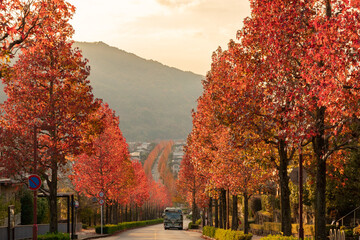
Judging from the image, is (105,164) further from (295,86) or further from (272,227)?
(295,86)

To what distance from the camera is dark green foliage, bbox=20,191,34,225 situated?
50.6 metres

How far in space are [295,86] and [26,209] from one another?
4141 cm

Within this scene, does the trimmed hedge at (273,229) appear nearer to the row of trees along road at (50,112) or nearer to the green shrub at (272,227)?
the green shrub at (272,227)

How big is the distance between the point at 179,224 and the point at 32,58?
4282 centimetres

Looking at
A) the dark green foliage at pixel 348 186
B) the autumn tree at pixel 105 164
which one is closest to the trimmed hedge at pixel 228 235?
the dark green foliage at pixel 348 186

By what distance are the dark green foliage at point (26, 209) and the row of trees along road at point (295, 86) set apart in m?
33.3

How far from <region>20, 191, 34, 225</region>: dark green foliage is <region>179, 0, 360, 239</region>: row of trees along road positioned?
109 ft

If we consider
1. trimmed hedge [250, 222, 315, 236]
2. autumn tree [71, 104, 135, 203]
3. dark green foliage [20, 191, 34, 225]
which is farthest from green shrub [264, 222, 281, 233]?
dark green foliage [20, 191, 34, 225]

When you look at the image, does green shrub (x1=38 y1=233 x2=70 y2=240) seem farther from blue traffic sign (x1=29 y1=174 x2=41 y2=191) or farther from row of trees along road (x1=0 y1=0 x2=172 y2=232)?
blue traffic sign (x1=29 y1=174 x2=41 y2=191)

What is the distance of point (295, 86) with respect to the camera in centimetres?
1595

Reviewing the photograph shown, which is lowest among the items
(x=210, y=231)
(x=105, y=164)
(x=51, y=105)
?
(x=210, y=231)

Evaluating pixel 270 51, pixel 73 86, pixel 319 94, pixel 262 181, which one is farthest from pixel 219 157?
pixel 319 94

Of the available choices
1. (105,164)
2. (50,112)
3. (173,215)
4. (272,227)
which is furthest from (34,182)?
(173,215)

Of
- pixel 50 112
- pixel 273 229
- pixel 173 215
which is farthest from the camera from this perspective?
pixel 173 215
